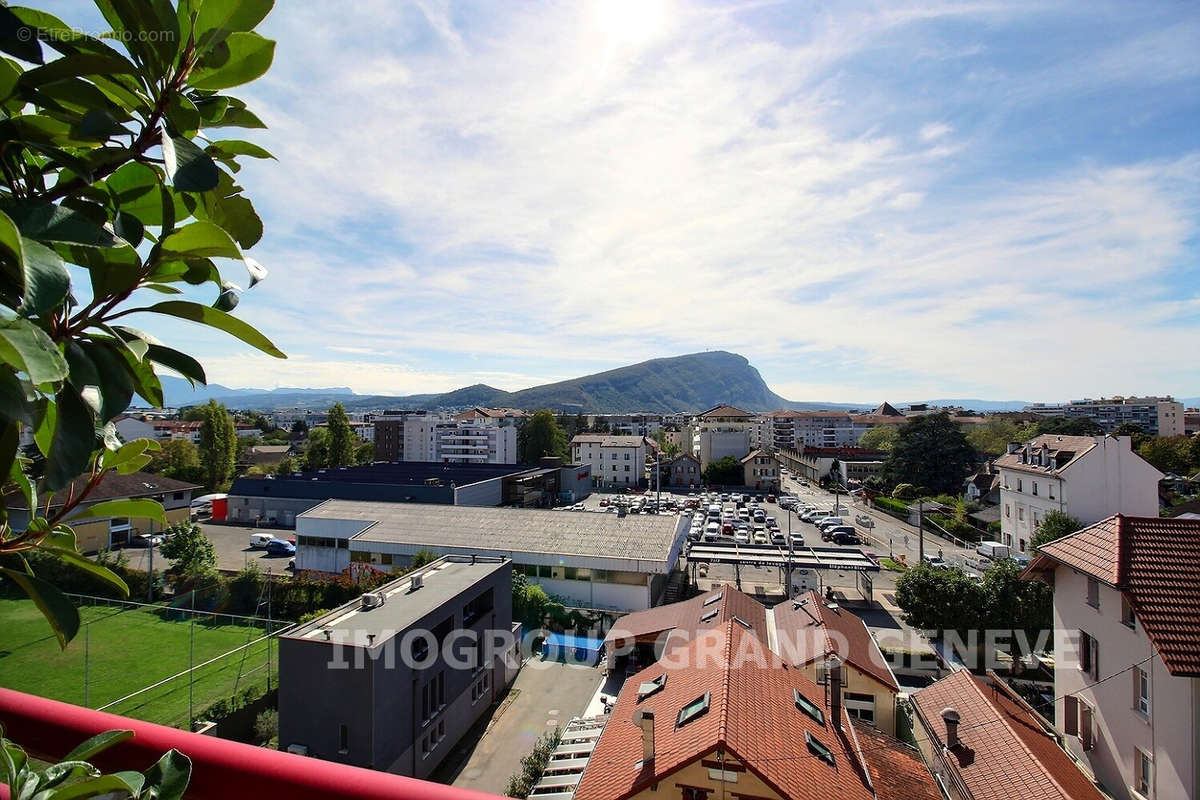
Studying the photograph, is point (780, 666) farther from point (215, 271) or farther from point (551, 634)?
point (215, 271)

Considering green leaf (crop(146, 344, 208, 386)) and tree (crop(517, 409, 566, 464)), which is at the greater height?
green leaf (crop(146, 344, 208, 386))

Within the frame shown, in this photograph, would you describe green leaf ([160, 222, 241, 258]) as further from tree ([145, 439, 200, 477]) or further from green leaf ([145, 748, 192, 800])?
tree ([145, 439, 200, 477])

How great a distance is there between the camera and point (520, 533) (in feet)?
64.2

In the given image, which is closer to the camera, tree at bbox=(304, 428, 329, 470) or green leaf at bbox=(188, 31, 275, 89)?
green leaf at bbox=(188, 31, 275, 89)

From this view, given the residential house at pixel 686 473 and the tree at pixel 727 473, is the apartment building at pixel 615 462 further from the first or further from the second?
the tree at pixel 727 473

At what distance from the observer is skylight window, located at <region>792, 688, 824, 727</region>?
28.4ft

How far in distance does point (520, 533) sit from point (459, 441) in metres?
36.1

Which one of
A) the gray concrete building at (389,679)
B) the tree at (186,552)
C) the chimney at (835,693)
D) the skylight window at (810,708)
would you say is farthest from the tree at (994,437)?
the tree at (186,552)

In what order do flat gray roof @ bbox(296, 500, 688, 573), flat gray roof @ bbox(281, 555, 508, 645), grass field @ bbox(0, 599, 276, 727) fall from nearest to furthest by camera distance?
1. flat gray roof @ bbox(281, 555, 508, 645)
2. grass field @ bbox(0, 599, 276, 727)
3. flat gray roof @ bbox(296, 500, 688, 573)

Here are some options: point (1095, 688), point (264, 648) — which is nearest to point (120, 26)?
point (1095, 688)

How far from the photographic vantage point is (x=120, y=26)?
656mm

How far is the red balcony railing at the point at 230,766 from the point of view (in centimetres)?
73

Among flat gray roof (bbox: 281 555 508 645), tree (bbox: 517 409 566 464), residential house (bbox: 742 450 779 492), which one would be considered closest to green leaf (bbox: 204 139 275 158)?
flat gray roof (bbox: 281 555 508 645)

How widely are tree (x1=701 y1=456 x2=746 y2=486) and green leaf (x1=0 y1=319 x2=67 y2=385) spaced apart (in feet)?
159
